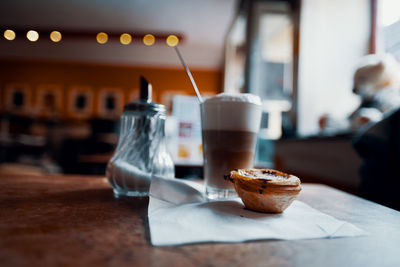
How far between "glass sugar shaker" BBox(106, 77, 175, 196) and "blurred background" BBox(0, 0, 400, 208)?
125 centimetres

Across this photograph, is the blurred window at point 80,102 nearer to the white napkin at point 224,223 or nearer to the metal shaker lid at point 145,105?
the metal shaker lid at point 145,105

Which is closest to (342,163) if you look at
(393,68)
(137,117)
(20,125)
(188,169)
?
(393,68)

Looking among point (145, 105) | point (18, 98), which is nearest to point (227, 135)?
point (145, 105)

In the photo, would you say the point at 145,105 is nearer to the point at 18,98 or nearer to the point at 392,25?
the point at 392,25

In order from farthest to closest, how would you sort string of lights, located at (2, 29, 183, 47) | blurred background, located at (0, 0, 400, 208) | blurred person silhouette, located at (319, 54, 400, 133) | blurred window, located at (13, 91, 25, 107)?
blurred window, located at (13, 91, 25, 107)
string of lights, located at (2, 29, 183, 47)
blurred background, located at (0, 0, 400, 208)
blurred person silhouette, located at (319, 54, 400, 133)

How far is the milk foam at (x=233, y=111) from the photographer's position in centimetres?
58

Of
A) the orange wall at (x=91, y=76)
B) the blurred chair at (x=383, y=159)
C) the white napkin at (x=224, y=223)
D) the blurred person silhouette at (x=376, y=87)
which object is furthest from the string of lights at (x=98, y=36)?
the white napkin at (x=224, y=223)

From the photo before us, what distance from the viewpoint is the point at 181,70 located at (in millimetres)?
7055

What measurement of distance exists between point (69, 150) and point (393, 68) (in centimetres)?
513

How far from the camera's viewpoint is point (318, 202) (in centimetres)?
60

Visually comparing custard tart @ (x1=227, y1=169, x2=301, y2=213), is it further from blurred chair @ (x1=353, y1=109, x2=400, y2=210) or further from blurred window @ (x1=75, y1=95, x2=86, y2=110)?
blurred window @ (x1=75, y1=95, x2=86, y2=110)

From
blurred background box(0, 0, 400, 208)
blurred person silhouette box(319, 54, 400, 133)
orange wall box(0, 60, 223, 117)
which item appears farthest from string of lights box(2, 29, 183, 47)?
blurred person silhouette box(319, 54, 400, 133)

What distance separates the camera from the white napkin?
1.08 ft

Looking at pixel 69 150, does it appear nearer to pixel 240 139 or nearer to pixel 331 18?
pixel 331 18
